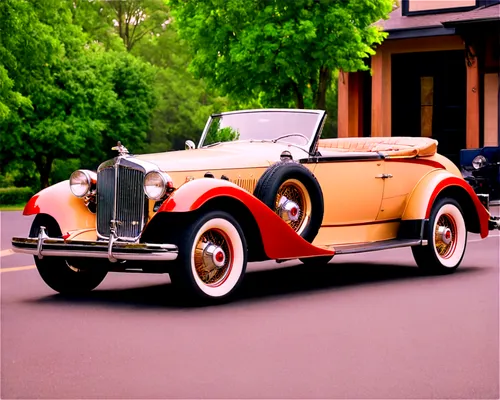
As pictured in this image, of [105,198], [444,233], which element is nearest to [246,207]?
[105,198]

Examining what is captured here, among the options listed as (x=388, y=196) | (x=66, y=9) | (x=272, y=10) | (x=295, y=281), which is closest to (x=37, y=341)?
(x=295, y=281)

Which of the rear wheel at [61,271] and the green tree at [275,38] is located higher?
the green tree at [275,38]

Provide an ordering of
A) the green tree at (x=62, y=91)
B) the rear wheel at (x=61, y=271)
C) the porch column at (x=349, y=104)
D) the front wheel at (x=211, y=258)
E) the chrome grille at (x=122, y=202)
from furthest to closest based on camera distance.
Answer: the porch column at (x=349, y=104) < the green tree at (x=62, y=91) < the rear wheel at (x=61, y=271) < the chrome grille at (x=122, y=202) < the front wheel at (x=211, y=258)

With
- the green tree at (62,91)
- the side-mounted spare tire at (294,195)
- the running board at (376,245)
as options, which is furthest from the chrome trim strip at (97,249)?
the green tree at (62,91)

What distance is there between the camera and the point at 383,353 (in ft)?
23.1

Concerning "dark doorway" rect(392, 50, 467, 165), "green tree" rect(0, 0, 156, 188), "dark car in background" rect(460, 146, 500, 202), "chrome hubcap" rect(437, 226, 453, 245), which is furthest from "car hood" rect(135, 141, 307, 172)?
"dark doorway" rect(392, 50, 467, 165)

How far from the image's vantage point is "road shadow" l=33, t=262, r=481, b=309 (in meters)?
9.65

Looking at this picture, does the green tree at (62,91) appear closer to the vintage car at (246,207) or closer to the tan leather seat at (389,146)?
the tan leather seat at (389,146)

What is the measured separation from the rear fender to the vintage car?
1cm

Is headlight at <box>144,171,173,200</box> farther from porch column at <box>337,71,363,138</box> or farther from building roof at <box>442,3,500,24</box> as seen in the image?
porch column at <box>337,71,363,138</box>

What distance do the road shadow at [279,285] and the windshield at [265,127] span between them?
146 centimetres

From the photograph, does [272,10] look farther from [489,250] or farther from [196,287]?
[196,287]

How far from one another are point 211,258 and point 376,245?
2.48 meters

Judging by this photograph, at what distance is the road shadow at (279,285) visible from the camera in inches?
380
